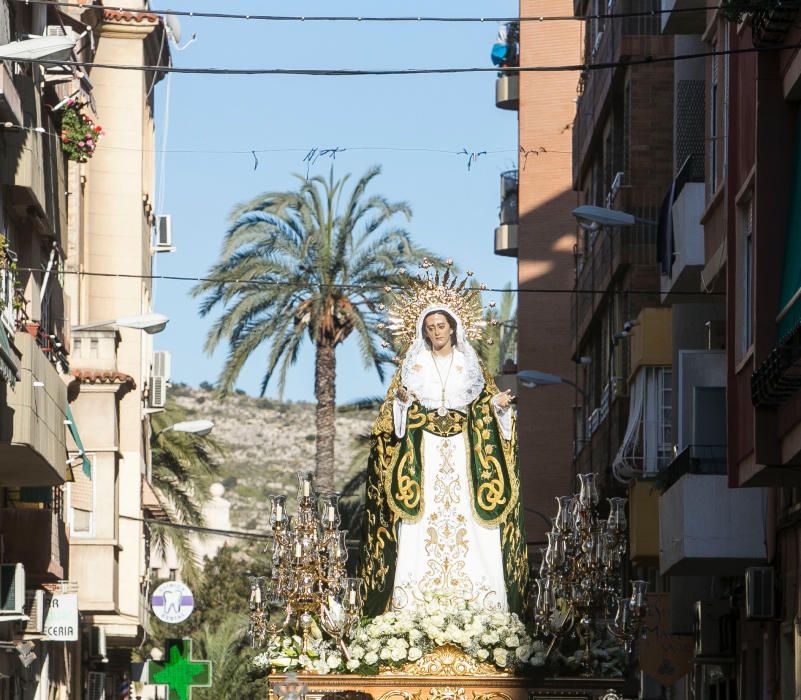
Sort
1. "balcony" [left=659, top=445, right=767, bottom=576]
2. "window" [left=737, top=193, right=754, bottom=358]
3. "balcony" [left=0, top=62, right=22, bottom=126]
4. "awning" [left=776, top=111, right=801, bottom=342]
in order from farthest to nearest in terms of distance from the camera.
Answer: "balcony" [left=0, top=62, right=22, bottom=126]
"balcony" [left=659, top=445, right=767, bottom=576]
"window" [left=737, top=193, right=754, bottom=358]
"awning" [left=776, top=111, right=801, bottom=342]

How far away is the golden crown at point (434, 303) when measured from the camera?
23391 millimetres

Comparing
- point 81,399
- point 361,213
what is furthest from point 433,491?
point 361,213

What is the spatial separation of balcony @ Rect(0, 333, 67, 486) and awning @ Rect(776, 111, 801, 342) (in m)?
8.67

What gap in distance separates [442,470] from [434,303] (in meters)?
1.67

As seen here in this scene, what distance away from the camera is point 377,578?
2283 centimetres

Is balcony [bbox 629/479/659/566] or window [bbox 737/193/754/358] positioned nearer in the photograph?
window [bbox 737/193/754/358]

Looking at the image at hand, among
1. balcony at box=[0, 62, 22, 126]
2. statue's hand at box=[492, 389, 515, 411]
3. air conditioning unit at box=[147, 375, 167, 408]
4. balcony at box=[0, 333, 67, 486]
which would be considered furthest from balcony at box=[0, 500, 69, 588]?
air conditioning unit at box=[147, 375, 167, 408]

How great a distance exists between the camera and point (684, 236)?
83.8ft

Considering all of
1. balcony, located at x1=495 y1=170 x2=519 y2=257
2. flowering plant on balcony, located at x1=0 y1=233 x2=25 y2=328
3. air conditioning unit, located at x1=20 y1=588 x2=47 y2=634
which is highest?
balcony, located at x1=495 y1=170 x2=519 y2=257

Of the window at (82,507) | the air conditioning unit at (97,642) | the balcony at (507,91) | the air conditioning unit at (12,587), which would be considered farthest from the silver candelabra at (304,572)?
the balcony at (507,91)

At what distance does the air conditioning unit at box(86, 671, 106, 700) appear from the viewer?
41.8 metres

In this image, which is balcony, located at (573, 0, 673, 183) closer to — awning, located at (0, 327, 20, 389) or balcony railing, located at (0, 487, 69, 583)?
awning, located at (0, 327, 20, 389)

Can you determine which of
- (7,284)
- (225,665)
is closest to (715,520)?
(7,284)

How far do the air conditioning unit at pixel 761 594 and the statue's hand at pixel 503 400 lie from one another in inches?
124
